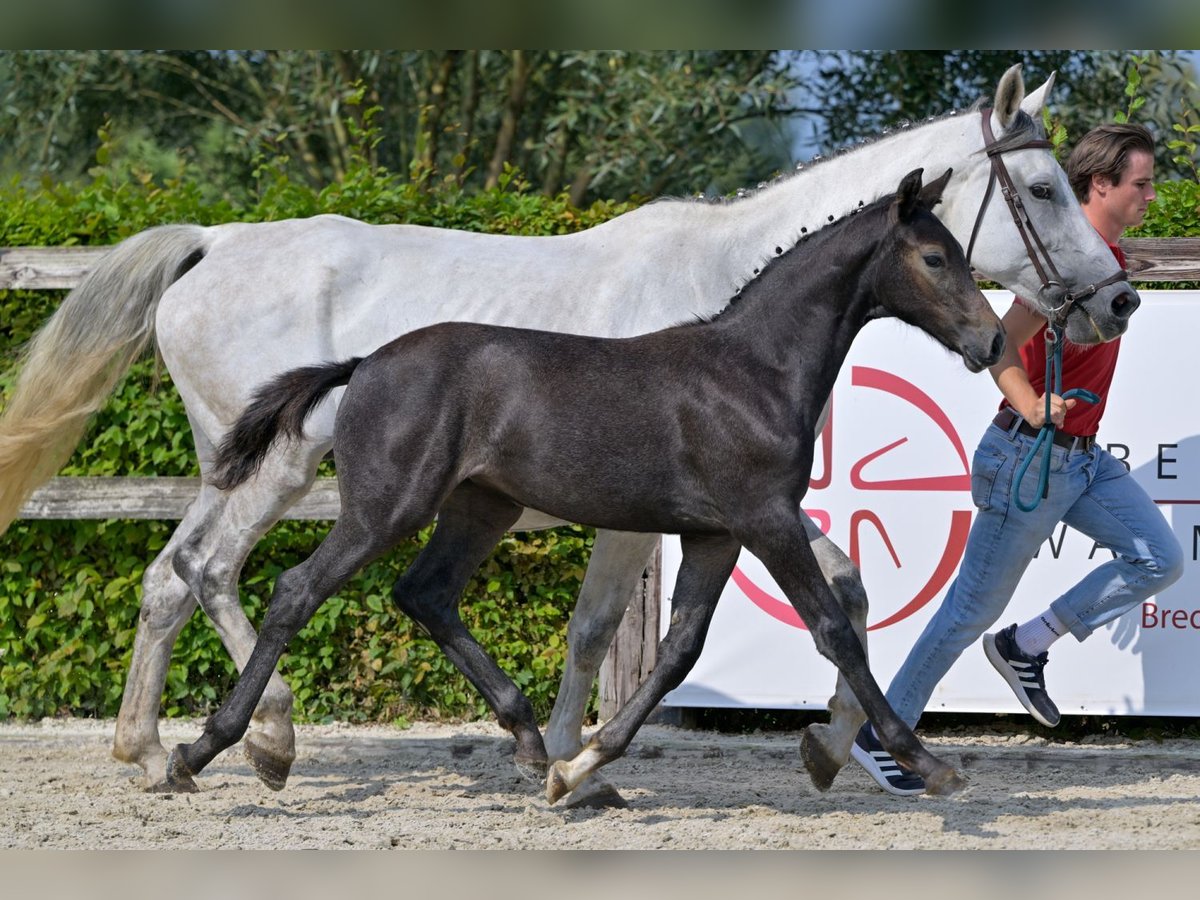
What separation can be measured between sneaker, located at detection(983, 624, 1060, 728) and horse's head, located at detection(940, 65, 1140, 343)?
112 centimetres

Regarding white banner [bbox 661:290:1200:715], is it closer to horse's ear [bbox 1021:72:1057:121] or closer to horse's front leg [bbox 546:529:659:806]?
horse's front leg [bbox 546:529:659:806]

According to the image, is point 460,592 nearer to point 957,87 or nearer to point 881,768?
point 881,768

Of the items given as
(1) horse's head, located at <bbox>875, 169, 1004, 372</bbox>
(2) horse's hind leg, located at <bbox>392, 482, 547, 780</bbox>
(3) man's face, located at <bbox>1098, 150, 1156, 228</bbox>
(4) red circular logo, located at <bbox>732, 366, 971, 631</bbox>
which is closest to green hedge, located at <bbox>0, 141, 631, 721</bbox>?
(4) red circular logo, located at <bbox>732, 366, 971, 631</bbox>

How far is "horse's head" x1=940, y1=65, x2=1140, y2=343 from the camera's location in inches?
156

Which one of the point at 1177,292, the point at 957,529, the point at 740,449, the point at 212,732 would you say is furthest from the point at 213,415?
the point at 1177,292

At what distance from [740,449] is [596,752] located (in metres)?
0.94

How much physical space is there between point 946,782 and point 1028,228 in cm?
171

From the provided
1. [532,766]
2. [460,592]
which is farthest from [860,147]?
[532,766]

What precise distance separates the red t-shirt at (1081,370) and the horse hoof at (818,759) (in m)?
1.21

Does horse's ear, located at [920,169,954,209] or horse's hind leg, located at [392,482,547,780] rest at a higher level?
horse's ear, located at [920,169,954,209]

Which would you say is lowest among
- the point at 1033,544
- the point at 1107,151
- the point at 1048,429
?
the point at 1033,544

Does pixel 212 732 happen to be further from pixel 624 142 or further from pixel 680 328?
pixel 624 142

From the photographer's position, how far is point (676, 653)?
12.6 feet

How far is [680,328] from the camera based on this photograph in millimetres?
3852
